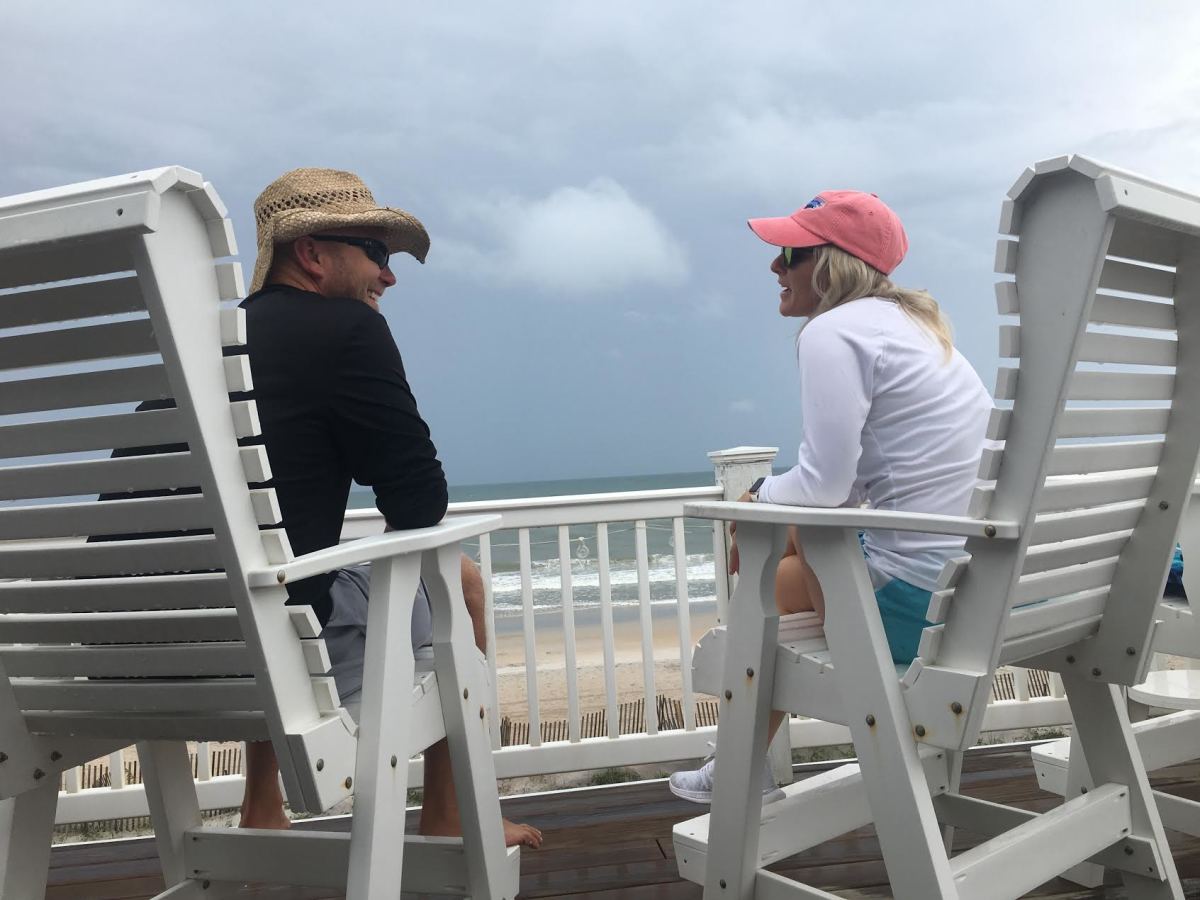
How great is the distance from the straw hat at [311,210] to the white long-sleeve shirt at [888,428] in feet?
2.71

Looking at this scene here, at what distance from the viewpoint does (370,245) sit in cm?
182

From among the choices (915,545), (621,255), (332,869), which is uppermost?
(621,255)

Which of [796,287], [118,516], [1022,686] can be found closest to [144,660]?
[118,516]

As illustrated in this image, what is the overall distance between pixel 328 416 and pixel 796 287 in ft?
3.23

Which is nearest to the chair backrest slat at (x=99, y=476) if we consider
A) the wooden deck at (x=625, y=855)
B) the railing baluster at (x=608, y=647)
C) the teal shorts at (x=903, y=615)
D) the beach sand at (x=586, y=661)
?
the teal shorts at (x=903, y=615)

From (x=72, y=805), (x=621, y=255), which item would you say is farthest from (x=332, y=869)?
(x=621, y=255)

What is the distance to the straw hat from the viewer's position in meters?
1.69

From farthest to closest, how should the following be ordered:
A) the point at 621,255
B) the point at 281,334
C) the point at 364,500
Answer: the point at 621,255
the point at 364,500
the point at 281,334

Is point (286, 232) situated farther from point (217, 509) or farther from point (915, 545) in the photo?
point (915, 545)

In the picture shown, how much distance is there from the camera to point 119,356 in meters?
1.06

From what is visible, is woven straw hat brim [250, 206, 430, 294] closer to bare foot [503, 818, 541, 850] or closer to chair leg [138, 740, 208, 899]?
chair leg [138, 740, 208, 899]

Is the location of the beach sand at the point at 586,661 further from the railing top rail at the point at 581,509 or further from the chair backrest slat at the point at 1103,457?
the chair backrest slat at the point at 1103,457

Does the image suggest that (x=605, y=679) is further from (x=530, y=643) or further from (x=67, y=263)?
(x=67, y=263)

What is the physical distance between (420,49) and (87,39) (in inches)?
781
